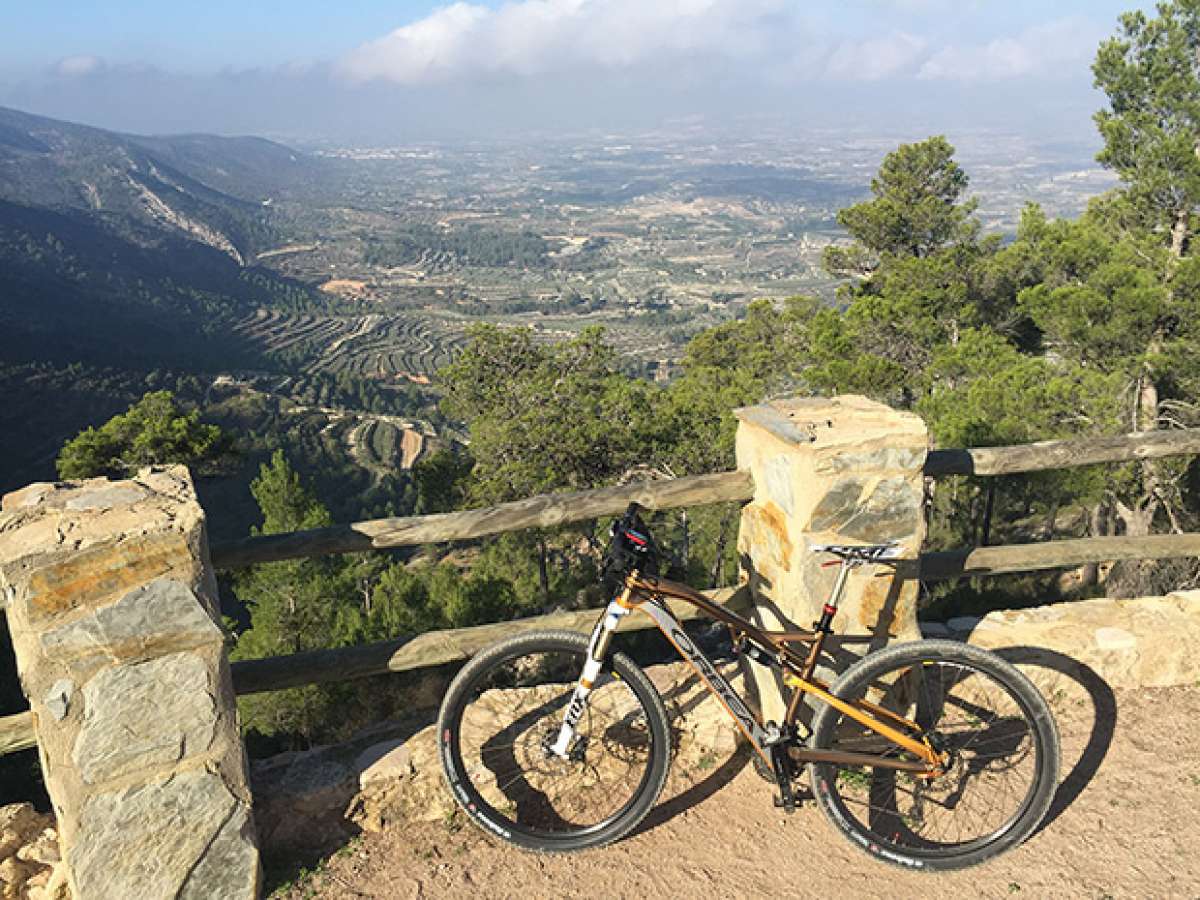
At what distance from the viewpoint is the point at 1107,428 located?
877 centimetres

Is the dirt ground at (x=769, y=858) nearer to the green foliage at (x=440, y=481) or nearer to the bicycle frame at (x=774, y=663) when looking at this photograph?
the bicycle frame at (x=774, y=663)

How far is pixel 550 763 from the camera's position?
2.85m

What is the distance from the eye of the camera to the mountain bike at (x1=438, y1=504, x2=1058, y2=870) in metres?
2.47

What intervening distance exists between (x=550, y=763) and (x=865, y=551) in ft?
4.25

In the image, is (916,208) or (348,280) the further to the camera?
(348,280)

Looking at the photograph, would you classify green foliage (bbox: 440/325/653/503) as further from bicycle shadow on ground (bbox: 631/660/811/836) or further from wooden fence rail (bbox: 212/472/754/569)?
wooden fence rail (bbox: 212/472/754/569)

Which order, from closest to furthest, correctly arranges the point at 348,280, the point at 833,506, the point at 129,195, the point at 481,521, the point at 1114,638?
the point at 833,506, the point at 481,521, the point at 1114,638, the point at 348,280, the point at 129,195

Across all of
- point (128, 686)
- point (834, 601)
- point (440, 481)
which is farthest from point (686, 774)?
point (440, 481)

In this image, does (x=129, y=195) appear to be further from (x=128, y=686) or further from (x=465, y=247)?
(x=128, y=686)

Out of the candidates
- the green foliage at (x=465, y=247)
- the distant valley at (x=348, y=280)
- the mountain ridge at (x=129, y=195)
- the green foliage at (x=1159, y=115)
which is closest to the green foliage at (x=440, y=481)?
the distant valley at (x=348, y=280)

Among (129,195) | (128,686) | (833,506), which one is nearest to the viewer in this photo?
(128,686)

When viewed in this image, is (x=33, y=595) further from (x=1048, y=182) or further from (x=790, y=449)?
(x=1048, y=182)

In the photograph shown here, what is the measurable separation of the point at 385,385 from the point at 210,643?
68.6 m

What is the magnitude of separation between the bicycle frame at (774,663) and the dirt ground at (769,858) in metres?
0.35
